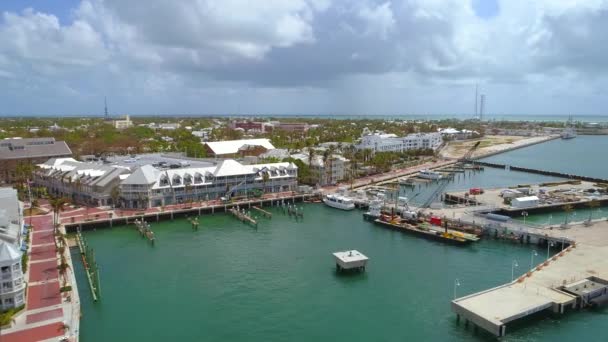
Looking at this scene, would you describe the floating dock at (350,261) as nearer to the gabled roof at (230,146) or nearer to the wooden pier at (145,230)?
the wooden pier at (145,230)

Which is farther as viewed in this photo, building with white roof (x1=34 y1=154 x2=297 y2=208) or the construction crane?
the construction crane

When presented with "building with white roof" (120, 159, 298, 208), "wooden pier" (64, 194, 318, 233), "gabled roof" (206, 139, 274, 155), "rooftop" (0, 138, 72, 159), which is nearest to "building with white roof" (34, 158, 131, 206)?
"building with white roof" (120, 159, 298, 208)

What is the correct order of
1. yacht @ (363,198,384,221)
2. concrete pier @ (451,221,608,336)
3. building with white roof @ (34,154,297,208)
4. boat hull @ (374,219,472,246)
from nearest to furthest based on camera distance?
concrete pier @ (451,221,608,336) < boat hull @ (374,219,472,246) < yacht @ (363,198,384,221) < building with white roof @ (34,154,297,208)

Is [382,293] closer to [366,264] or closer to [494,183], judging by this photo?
[366,264]

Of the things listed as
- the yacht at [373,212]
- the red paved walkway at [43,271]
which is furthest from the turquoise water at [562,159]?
the red paved walkway at [43,271]

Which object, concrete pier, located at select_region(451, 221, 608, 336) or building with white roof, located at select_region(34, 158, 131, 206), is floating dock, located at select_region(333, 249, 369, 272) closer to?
concrete pier, located at select_region(451, 221, 608, 336)

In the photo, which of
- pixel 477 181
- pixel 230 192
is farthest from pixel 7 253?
pixel 477 181

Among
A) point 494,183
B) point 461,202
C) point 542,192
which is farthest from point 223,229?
point 494,183

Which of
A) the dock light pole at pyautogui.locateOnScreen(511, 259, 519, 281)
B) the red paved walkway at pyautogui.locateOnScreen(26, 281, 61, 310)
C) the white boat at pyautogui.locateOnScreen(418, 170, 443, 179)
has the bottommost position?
the dock light pole at pyautogui.locateOnScreen(511, 259, 519, 281)

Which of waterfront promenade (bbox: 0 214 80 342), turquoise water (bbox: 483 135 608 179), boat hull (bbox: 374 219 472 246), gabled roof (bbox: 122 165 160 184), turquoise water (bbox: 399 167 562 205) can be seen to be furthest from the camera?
turquoise water (bbox: 483 135 608 179)
